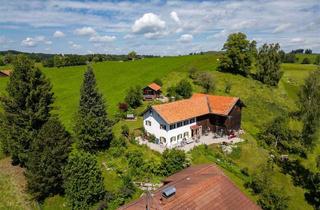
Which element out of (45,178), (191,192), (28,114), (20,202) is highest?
(28,114)

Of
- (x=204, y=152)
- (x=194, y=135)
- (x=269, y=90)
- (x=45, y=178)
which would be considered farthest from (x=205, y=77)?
(x=45, y=178)

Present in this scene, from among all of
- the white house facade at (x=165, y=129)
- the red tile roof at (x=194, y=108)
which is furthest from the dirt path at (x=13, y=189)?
the red tile roof at (x=194, y=108)

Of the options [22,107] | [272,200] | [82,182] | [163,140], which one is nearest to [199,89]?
[163,140]

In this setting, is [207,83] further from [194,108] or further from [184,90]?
[194,108]

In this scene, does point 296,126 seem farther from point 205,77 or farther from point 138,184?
point 138,184

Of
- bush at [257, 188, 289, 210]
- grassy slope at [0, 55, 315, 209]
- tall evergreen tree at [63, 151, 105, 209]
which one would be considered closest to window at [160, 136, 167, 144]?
grassy slope at [0, 55, 315, 209]
